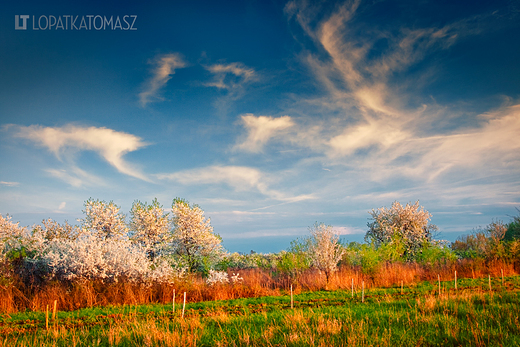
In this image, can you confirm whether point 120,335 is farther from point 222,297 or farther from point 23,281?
point 23,281

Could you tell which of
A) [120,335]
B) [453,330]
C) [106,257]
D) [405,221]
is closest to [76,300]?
[106,257]

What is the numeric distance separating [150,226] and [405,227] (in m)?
27.6

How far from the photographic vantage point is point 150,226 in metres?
28.5

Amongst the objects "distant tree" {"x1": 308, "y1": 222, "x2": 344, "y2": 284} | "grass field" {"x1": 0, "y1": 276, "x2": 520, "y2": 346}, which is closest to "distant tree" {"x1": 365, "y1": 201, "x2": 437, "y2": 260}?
"distant tree" {"x1": 308, "y1": 222, "x2": 344, "y2": 284}

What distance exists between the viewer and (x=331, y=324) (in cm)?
714

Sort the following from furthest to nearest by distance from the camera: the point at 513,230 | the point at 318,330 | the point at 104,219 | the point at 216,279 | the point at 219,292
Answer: the point at 513,230 → the point at 104,219 → the point at 216,279 → the point at 219,292 → the point at 318,330

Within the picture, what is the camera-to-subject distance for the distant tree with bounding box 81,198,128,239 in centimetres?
2709

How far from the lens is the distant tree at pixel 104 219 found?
27094 mm

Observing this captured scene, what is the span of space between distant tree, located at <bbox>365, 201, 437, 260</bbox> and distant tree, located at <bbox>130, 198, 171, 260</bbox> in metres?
21.7

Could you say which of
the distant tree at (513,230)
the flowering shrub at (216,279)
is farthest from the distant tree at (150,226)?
the distant tree at (513,230)

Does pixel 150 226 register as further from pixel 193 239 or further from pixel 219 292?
pixel 219 292

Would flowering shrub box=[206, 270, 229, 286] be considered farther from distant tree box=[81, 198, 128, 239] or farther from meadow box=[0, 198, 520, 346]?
distant tree box=[81, 198, 128, 239]

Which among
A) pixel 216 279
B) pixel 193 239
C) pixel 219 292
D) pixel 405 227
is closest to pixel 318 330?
pixel 219 292

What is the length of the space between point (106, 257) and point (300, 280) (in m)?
11.6
